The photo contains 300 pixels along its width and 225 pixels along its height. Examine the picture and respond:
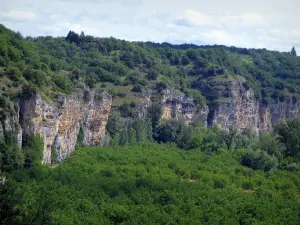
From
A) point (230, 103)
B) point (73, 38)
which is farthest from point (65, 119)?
point (73, 38)

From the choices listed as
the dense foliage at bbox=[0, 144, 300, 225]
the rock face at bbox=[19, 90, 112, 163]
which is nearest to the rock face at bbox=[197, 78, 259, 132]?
the rock face at bbox=[19, 90, 112, 163]

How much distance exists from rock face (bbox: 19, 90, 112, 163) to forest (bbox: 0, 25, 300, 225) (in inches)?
38.2

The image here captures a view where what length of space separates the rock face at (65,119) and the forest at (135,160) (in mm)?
971

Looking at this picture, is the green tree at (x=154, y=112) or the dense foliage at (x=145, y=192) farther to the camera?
the green tree at (x=154, y=112)

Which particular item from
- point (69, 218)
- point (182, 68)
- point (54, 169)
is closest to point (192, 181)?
point (54, 169)

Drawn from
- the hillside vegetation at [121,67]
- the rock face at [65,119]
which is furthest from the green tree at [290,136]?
the rock face at [65,119]

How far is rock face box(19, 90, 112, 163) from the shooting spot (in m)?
50.8

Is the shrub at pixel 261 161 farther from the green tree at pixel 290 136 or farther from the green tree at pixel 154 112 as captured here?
the green tree at pixel 154 112

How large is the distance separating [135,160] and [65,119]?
352 inches

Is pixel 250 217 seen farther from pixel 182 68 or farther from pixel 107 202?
pixel 182 68

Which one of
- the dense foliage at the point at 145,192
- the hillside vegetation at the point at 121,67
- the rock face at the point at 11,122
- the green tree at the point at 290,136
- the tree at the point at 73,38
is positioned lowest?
the dense foliage at the point at 145,192

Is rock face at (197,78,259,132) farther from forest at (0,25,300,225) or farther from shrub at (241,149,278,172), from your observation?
shrub at (241,149,278,172)

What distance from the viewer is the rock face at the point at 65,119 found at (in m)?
50.8

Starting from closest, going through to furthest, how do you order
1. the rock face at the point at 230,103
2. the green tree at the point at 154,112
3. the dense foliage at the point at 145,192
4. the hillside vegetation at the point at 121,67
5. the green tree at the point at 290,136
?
1. the dense foliage at the point at 145,192
2. the hillside vegetation at the point at 121,67
3. the green tree at the point at 290,136
4. the green tree at the point at 154,112
5. the rock face at the point at 230,103
